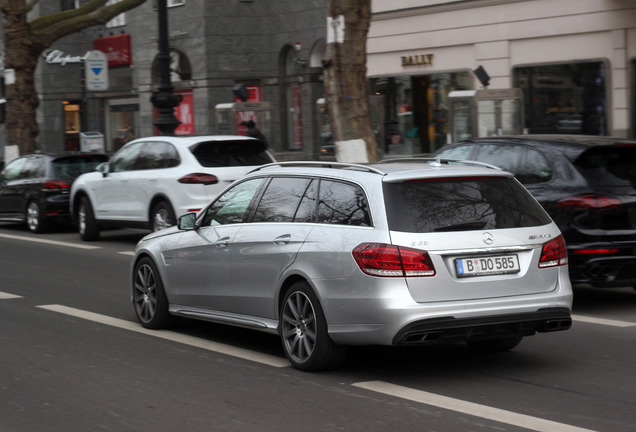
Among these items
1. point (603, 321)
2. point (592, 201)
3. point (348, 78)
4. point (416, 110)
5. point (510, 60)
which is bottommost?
point (603, 321)

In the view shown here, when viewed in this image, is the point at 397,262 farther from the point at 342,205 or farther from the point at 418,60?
the point at 418,60

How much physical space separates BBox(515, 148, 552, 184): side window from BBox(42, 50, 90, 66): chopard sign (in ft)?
121

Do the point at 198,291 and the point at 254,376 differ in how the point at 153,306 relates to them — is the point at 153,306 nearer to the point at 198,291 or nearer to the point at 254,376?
the point at 198,291

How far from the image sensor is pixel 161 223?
1628cm

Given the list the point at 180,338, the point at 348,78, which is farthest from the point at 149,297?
the point at 348,78

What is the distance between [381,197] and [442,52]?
20265mm

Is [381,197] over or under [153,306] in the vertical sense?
over

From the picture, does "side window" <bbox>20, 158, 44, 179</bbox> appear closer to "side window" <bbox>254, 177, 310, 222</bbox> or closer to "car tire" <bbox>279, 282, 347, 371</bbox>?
"side window" <bbox>254, 177, 310, 222</bbox>

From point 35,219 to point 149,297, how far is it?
447 inches

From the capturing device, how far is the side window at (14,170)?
2120 centimetres

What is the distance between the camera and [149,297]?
962 cm

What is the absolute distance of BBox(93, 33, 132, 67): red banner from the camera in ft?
137

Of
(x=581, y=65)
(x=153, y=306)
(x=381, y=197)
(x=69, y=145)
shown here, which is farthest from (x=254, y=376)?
(x=69, y=145)

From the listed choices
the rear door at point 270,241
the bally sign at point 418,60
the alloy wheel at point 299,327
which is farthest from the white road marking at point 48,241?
the bally sign at point 418,60
